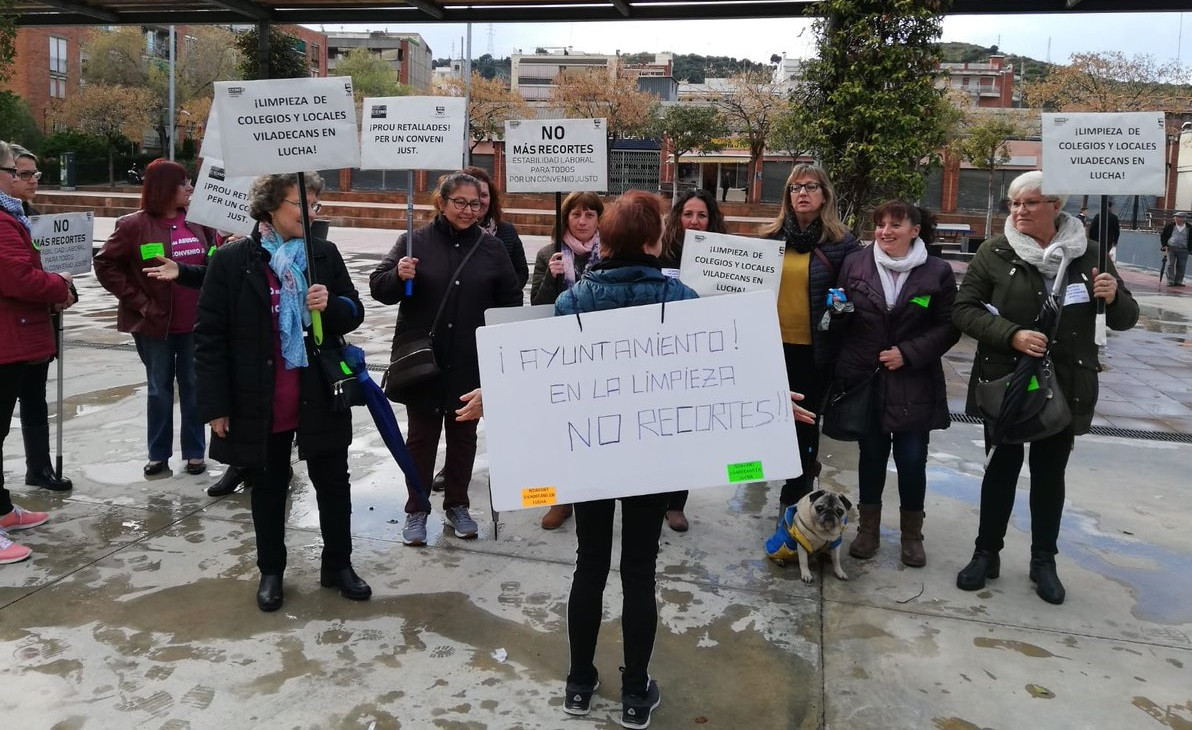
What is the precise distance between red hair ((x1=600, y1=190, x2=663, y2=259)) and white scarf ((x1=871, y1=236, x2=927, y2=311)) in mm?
1726

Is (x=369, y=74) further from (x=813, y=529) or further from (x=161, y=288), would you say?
(x=813, y=529)

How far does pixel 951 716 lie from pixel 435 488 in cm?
311

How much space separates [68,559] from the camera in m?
4.18

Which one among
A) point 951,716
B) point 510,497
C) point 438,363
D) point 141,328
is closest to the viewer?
point 510,497

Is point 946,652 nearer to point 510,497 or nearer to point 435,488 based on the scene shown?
point 510,497

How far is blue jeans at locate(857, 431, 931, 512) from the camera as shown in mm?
4250

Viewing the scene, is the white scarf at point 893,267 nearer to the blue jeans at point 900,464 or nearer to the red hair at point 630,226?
the blue jeans at point 900,464

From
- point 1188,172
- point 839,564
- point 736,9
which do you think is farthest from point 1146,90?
point 839,564

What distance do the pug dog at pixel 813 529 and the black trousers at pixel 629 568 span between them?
1341mm

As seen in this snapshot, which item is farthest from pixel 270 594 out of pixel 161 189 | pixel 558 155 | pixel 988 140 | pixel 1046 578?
pixel 988 140

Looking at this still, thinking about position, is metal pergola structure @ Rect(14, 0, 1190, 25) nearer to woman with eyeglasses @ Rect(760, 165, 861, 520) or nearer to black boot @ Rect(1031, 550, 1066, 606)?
woman with eyeglasses @ Rect(760, 165, 861, 520)

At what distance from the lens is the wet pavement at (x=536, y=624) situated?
3.07 metres

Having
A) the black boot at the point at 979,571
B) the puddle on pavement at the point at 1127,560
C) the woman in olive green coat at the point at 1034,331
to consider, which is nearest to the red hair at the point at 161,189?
the woman in olive green coat at the point at 1034,331

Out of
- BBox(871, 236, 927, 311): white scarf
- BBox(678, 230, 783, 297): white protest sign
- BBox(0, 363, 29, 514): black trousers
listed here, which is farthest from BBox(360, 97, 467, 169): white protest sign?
BBox(871, 236, 927, 311): white scarf
